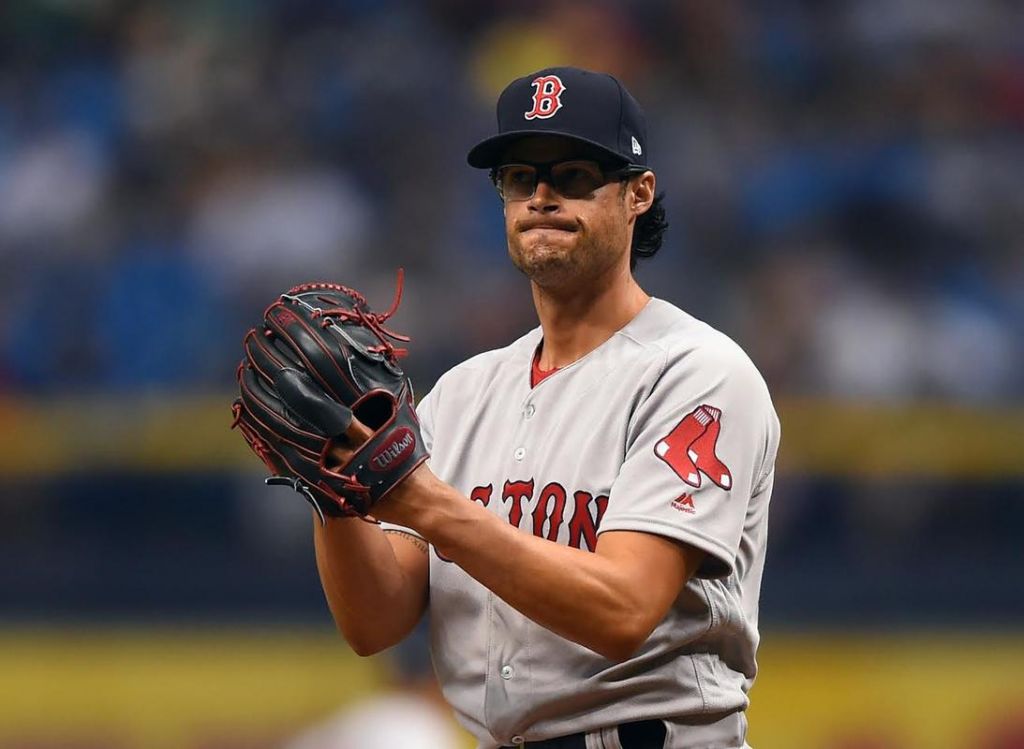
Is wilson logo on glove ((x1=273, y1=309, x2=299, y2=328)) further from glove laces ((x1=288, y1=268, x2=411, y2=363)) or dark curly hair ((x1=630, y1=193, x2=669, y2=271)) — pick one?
dark curly hair ((x1=630, y1=193, x2=669, y2=271))

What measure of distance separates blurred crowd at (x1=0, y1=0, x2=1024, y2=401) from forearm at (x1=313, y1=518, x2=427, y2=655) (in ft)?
11.5

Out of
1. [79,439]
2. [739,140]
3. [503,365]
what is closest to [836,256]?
[739,140]

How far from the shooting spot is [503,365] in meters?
3.21

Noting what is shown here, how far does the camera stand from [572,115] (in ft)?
9.39

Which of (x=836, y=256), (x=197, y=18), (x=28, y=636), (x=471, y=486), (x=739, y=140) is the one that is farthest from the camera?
(x=197, y=18)

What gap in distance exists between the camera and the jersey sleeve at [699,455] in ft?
8.89

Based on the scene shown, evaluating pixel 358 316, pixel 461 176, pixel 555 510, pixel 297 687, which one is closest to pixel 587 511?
pixel 555 510

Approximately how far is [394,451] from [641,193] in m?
0.77

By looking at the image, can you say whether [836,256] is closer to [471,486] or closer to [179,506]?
[179,506]

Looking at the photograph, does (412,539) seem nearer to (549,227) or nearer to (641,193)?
(549,227)

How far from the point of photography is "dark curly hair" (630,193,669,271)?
3.27 m

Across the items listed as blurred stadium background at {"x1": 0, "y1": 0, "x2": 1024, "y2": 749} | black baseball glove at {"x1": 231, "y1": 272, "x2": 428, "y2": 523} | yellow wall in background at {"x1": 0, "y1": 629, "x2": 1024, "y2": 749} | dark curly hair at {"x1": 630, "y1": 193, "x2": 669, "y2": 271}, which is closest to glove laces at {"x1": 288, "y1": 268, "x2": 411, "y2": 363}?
black baseball glove at {"x1": 231, "y1": 272, "x2": 428, "y2": 523}

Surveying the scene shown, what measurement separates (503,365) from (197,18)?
6.51m

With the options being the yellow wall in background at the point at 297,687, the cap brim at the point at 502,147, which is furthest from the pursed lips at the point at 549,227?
the yellow wall in background at the point at 297,687
